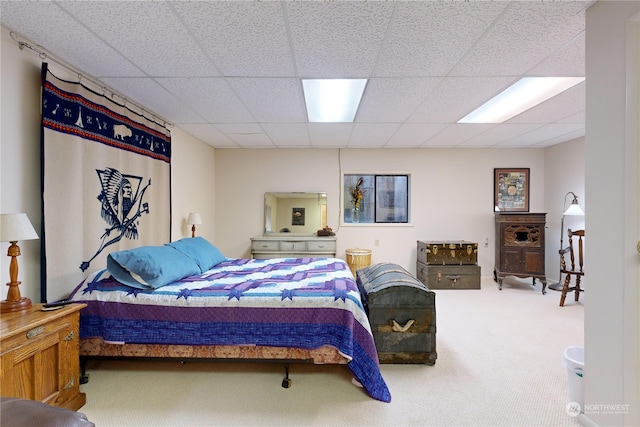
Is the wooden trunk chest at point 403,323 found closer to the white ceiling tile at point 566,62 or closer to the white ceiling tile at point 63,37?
the white ceiling tile at point 566,62

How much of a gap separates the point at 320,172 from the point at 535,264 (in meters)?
3.79

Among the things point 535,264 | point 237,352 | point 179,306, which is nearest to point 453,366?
point 237,352

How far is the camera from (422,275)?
16.8 feet

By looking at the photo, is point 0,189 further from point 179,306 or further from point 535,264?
point 535,264

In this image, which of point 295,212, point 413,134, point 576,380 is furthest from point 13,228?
point 413,134

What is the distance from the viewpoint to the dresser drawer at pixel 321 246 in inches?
198

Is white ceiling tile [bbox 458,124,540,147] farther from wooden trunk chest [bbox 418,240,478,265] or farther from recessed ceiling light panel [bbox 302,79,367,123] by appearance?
recessed ceiling light panel [bbox 302,79,367,123]

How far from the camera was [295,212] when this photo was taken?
5496mm

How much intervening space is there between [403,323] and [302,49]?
224 cm

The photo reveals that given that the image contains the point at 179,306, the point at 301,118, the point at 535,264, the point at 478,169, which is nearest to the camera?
the point at 179,306

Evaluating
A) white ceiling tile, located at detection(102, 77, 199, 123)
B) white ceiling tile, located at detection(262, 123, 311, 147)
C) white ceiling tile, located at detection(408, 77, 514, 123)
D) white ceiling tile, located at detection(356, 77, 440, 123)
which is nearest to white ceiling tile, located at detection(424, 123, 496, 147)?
white ceiling tile, located at detection(408, 77, 514, 123)

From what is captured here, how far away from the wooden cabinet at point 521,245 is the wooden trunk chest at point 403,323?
123 inches

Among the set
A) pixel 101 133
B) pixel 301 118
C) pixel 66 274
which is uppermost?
pixel 301 118

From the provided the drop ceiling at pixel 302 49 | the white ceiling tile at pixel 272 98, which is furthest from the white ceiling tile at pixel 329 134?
the drop ceiling at pixel 302 49
